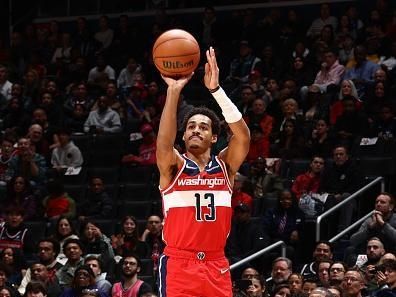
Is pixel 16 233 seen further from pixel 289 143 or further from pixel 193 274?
pixel 193 274

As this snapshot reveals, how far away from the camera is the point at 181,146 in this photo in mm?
16078

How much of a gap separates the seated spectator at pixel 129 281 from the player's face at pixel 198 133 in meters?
4.76

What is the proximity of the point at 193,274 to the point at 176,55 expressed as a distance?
172 centimetres

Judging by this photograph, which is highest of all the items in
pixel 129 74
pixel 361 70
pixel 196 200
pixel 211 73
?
pixel 129 74

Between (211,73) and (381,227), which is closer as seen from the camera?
(211,73)

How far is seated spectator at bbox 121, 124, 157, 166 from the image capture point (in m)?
16.8

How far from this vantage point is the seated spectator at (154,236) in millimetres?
14375

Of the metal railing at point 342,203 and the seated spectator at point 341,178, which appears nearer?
the metal railing at point 342,203

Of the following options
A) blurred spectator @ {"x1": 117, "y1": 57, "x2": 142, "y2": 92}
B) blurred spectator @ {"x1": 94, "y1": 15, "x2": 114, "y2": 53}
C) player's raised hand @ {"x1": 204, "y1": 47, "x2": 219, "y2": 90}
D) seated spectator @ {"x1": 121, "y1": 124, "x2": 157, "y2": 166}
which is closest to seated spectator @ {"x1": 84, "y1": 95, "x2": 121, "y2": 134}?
seated spectator @ {"x1": 121, "y1": 124, "x2": 157, "y2": 166}

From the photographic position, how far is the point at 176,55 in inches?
339

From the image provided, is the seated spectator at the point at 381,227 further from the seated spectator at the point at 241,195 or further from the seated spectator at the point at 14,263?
the seated spectator at the point at 14,263

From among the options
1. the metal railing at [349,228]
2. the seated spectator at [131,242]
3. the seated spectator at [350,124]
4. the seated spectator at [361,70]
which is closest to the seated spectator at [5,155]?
the seated spectator at [131,242]

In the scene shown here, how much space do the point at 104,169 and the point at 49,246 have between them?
3.11 m

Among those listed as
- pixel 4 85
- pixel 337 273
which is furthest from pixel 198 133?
pixel 4 85
